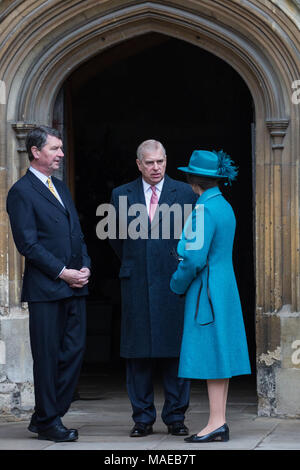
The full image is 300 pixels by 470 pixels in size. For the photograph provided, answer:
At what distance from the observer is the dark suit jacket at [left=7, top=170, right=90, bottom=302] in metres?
6.10

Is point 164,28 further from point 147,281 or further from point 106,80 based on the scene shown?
point 106,80

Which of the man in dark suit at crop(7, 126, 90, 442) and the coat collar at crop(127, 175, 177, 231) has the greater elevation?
the coat collar at crop(127, 175, 177, 231)

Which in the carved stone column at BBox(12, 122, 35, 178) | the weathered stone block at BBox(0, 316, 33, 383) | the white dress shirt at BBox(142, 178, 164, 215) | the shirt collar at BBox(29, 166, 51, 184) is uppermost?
the carved stone column at BBox(12, 122, 35, 178)

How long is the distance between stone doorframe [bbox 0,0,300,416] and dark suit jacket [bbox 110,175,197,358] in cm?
101

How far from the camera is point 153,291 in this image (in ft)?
20.9

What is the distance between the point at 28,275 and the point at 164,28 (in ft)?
7.89

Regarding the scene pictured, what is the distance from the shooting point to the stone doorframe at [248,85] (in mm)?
7117

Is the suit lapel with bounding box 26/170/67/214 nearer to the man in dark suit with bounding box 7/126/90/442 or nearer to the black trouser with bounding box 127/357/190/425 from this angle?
the man in dark suit with bounding box 7/126/90/442

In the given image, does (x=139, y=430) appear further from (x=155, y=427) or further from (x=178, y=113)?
(x=178, y=113)

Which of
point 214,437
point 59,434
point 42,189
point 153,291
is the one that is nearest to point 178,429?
point 214,437

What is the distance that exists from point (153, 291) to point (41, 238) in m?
0.78

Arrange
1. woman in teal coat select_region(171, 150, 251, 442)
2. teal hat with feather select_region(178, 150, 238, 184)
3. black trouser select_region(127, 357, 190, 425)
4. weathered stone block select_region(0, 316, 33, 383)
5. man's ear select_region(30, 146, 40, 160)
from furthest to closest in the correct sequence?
weathered stone block select_region(0, 316, 33, 383), black trouser select_region(127, 357, 190, 425), man's ear select_region(30, 146, 40, 160), teal hat with feather select_region(178, 150, 238, 184), woman in teal coat select_region(171, 150, 251, 442)

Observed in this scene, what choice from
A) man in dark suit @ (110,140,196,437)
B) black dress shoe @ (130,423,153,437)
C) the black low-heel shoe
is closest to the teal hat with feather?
man in dark suit @ (110,140,196,437)

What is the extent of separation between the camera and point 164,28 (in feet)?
24.8
